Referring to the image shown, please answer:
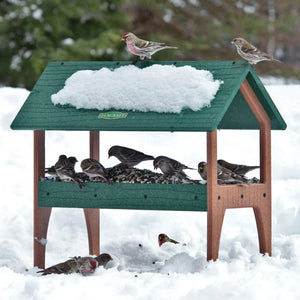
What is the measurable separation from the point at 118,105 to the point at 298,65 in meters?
19.7

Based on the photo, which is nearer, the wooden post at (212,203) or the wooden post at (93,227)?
the wooden post at (212,203)

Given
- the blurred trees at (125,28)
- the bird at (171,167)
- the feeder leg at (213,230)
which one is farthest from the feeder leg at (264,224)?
the blurred trees at (125,28)

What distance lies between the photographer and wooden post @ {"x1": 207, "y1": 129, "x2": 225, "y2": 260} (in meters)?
5.87

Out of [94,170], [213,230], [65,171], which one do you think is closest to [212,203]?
[213,230]

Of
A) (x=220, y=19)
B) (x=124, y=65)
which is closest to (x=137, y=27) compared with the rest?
(x=220, y=19)

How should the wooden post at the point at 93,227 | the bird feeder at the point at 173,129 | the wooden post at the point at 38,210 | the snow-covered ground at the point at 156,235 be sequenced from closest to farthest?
the snow-covered ground at the point at 156,235 → the bird feeder at the point at 173,129 → the wooden post at the point at 38,210 → the wooden post at the point at 93,227

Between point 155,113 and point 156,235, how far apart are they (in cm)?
232

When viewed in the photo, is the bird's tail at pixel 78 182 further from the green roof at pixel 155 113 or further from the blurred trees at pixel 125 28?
the blurred trees at pixel 125 28

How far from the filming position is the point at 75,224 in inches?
321

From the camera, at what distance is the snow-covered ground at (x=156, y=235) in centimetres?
518

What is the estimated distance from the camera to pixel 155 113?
19.4 feet

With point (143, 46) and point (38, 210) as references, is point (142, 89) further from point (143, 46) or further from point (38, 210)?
point (38, 210)

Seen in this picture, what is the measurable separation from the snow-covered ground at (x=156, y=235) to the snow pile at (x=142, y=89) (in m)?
1.27

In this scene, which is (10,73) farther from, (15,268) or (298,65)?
(15,268)
